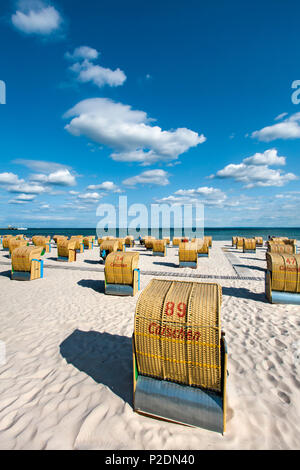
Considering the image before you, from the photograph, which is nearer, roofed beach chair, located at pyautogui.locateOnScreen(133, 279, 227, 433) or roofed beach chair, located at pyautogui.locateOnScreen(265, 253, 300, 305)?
roofed beach chair, located at pyautogui.locateOnScreen(133, 279, 227, 433)

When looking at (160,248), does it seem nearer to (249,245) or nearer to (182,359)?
(249,245)

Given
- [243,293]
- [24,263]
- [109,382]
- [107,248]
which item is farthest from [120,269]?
[107,248]

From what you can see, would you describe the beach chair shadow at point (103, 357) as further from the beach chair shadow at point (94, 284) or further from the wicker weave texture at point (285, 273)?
the wicker weave texture at point (285, 273)

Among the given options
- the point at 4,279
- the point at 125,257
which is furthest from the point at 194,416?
the point at 4,279

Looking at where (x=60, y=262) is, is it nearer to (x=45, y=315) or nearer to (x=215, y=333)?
(x=45, y=315)

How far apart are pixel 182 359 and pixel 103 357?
9.34ft

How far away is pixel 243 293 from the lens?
10.7m

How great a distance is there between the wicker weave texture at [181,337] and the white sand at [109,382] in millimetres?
812

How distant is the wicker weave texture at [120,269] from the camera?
1020cm

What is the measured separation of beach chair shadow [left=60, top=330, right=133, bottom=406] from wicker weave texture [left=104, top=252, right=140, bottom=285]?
368cm

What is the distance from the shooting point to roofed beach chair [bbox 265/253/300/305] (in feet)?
28.7
